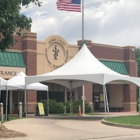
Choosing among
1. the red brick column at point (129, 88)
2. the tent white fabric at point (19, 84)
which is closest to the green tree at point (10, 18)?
the tent white fabric at point (19, 84)

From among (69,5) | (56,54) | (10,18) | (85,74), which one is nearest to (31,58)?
(56,54)

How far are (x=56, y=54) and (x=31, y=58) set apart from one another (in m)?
3.31

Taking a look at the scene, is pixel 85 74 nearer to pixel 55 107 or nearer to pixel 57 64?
pixel 55 107

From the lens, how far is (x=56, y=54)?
37.1 metres

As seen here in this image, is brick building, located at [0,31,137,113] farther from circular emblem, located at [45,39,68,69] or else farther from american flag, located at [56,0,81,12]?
american flag, located at [56,0,81,12]

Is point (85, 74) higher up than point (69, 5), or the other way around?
point (69, 5)

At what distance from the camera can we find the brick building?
34281 millimetres

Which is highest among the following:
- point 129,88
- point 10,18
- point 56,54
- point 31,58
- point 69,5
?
point 69,5

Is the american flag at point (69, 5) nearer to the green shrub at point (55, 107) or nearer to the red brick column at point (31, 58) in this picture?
the red brick column at point (31, 58)

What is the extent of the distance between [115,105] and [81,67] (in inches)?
794

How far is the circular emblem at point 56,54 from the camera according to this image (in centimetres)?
3659

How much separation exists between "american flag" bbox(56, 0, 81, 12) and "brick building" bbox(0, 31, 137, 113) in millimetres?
7270

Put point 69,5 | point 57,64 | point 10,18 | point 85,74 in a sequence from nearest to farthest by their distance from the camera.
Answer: point 10,18 < point 85,74 < point 69,5 < point 57,64

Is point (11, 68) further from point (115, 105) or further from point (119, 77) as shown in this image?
point (115, 105)
